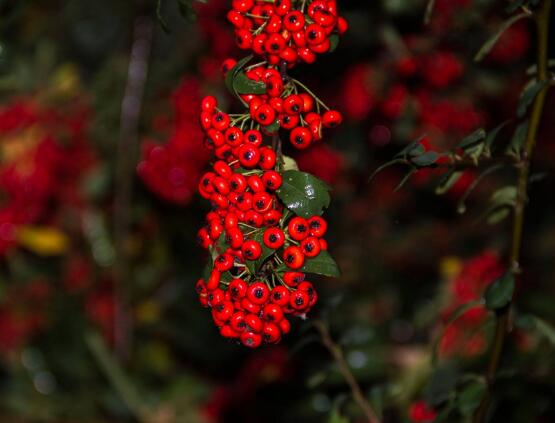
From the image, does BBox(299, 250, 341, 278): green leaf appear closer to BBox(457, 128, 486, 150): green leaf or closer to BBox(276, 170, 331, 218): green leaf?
BBox(276, 170, 331, 218): green leaf

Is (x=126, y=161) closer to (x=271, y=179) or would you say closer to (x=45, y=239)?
(x=45, y=239)

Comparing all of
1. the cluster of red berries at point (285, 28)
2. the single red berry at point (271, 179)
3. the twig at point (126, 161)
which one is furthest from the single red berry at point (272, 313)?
the twig at point (126, 161)

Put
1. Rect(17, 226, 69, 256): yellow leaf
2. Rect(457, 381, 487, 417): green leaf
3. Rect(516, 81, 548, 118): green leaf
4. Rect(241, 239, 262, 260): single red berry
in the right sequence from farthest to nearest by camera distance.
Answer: Rect(17, 226, 69, 256): yellow leaf, Rect(457, 381, 487, 417): green leaf, Rect(516, 81, 548, 118): green leaf, Rect(241, 239, 262, 260): single red berry

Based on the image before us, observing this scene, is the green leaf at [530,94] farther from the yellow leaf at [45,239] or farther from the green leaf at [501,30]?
the yellow leaf at [45,239]

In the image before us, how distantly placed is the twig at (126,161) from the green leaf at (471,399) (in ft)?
4.00

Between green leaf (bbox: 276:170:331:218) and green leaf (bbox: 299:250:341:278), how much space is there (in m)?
0.04

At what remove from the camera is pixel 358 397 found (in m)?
0.94

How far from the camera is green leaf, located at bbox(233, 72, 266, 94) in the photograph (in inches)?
24.7

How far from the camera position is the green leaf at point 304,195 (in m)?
0.62

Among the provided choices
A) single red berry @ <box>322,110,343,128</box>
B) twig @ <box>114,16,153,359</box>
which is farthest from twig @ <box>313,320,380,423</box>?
twig @ <box>114,16,153,359</box>

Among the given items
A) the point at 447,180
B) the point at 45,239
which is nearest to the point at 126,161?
the point at 45,239

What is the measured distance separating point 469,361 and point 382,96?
647mm

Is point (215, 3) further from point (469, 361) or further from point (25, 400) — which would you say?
point (25, 400)

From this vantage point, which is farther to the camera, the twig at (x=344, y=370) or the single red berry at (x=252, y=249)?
the twig at (x=344, y=370)
